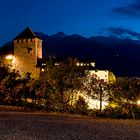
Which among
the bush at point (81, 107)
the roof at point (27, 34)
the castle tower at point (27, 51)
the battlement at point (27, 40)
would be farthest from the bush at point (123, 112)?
the roof at point (27, 34)

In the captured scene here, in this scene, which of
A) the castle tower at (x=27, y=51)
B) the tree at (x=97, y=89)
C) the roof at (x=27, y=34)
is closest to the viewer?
the tree at (x=97, y=89)

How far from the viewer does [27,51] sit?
6731 cm

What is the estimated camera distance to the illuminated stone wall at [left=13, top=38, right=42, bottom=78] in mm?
65625

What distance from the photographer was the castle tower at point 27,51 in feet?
216

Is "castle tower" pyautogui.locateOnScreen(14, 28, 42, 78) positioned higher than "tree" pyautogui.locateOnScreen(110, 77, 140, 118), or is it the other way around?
"castle tower" pyautogui.locateOnScreen(14, 28, 42, 78)

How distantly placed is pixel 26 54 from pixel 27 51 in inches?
22.5

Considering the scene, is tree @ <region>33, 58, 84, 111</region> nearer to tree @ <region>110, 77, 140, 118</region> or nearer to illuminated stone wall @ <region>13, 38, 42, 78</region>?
tree @ <region>110, 77, 140, 118</region>

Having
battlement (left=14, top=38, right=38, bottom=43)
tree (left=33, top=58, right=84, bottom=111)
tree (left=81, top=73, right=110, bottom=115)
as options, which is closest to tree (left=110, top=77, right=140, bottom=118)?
tree (left=81, top=73, right=110, bottom=115)

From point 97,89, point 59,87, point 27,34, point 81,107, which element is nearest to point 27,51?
point 27,34

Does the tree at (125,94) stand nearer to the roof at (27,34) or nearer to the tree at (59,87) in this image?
the tree at (59,87)

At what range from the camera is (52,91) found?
79.4 ft

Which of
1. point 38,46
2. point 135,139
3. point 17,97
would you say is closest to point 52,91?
point 17,97

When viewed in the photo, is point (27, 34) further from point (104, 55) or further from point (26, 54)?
point (104, 55)

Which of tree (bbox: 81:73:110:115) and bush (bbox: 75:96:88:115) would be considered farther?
bush (bbox: 75:96:88:115)
